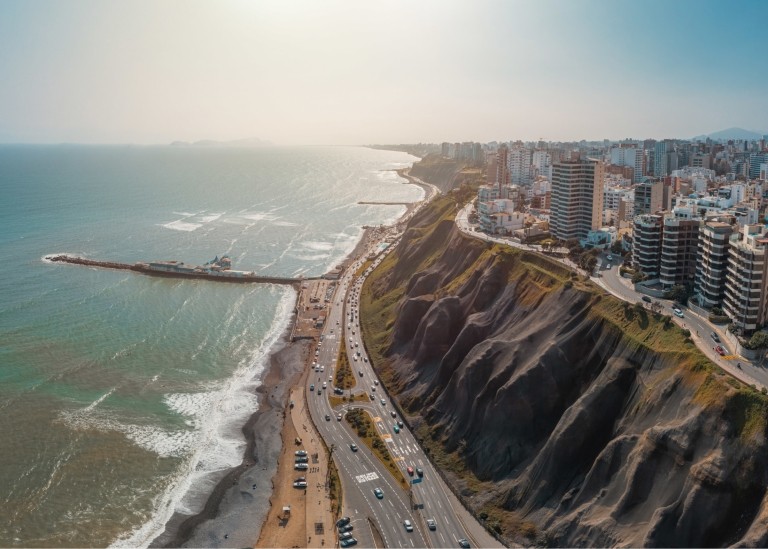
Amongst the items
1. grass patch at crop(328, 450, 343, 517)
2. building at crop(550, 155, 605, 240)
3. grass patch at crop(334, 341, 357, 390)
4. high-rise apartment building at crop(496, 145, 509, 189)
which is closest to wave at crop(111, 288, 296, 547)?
grass patch at crop(334, 341, 357, 390)

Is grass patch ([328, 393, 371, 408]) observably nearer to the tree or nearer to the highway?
the highway

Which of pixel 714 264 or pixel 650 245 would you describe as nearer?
pixel 714 264

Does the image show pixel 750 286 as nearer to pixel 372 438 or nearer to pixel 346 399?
pixel 372 438

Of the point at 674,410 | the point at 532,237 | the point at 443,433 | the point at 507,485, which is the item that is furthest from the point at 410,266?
the point at 674,410

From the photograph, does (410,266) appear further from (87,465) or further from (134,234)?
(134,234)

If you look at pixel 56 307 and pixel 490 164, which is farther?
pixel 490 164

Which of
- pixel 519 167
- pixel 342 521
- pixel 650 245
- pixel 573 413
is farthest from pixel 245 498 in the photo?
pixel 519 167

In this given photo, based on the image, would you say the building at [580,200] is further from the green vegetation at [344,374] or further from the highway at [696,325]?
the green vegetation at [344,374]
